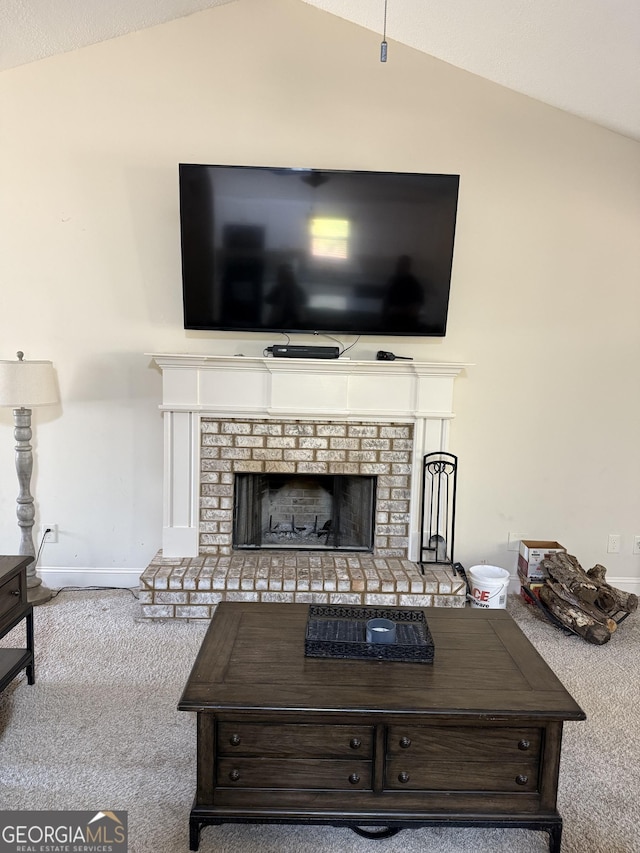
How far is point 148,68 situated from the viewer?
2.92 meters

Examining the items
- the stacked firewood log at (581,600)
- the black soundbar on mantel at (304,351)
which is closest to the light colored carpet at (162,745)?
the stacked firewood log at (581,600)

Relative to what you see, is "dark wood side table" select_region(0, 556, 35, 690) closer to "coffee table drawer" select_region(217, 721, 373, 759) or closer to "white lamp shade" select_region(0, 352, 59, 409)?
"white lamp shade" select_region(0, 352, 59, 409)

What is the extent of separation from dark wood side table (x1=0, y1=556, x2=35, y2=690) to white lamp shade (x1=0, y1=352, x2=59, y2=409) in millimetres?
864

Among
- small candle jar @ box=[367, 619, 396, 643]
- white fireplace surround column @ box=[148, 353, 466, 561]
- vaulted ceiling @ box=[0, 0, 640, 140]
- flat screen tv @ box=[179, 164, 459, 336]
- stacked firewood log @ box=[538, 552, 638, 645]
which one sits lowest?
stacked firewood log @ box=[538, 552, 638, 645]

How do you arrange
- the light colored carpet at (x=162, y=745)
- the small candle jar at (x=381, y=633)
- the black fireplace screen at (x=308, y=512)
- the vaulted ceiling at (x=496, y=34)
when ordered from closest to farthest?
the light colored carpet at (x=162, y=745) → the small candle jar at (x=381, y=633) → the vaulted ceiling at (x=496, y=34) → the black fireplace screen at (x=308, y=512)

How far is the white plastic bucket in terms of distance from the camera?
9.73 feet

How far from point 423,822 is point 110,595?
7.09ft

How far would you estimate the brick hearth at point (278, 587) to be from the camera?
2.84 metres

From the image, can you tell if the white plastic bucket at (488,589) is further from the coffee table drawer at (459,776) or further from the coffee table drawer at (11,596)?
the coffee table drawer at (11,596)

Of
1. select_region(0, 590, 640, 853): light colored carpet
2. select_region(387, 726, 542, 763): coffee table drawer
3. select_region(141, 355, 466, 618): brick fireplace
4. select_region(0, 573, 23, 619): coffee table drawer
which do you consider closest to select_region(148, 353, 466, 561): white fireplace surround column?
select_region(141, 355, 466, 618): brick fireplace

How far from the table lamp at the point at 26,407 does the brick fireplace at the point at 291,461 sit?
574 mm

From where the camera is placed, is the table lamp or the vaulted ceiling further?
the table lamp

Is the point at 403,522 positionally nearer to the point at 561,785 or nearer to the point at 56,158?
the point at 561,785

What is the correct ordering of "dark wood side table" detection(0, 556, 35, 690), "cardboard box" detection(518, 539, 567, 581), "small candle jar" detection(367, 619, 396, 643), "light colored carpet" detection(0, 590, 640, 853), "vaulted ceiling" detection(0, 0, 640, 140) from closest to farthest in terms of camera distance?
"light colored carpet" detection(0, 590, 640, 853) < "small candle jar" detection(367, 619, 396, 643) < "dark wood side table" detection(0, 556, 35, 690) < "vaulted ceiling" detection(0, 0, 640, 140) < "cardboard box" detection(518, 539, 567, 581)
